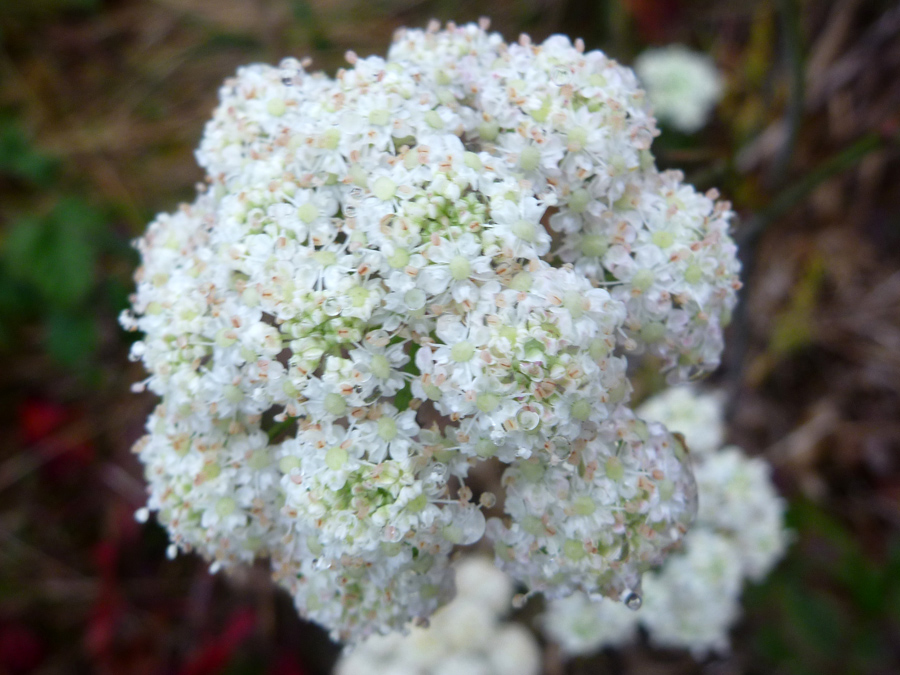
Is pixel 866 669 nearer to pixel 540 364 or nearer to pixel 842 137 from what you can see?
pixel 540 364

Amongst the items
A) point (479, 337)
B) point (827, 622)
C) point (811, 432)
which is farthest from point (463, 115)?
Answer: point (811, 432)

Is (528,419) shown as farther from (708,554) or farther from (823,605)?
(823,605)

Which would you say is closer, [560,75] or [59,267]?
[560,75]

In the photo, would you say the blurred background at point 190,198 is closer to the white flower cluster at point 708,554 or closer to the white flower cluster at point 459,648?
the white flower cluster at point 708,554

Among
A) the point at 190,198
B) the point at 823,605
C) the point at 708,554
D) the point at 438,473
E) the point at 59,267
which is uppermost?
the point at 190,198

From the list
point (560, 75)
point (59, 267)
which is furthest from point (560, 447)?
point (59, 267)

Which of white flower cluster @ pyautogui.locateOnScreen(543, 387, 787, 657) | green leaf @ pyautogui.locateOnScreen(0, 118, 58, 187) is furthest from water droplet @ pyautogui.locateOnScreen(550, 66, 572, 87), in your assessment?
green leaf @ pyautogui.locateOnScreen(0, 118, 58, 187)

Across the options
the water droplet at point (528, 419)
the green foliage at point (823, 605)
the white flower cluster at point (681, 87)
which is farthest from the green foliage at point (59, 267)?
the green foliage at point (823, 605)

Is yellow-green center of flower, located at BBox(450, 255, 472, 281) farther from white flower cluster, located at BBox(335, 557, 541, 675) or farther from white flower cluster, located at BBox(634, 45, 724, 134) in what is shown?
white flower cluster, located at BBox(634, 45, 724, 134)
